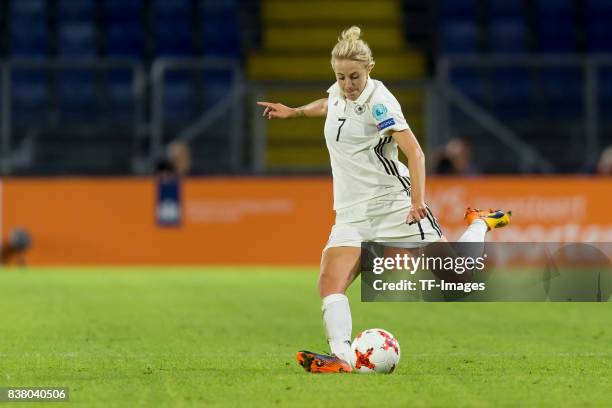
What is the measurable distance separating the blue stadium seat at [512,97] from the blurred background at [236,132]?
0.11ft

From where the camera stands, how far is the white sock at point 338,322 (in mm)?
7703

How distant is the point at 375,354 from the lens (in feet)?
25.1

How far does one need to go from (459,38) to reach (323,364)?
16894mm

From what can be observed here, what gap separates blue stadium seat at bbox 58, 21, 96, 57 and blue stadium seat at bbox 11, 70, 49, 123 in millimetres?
2009

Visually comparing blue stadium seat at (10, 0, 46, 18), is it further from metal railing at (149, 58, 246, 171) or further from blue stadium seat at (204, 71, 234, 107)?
metal railing at (149, 58, 246, 171)

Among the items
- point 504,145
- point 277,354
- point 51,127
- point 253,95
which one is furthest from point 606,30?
point 277,354

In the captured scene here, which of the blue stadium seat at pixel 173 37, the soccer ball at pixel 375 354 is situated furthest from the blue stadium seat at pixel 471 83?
the soccer ball at pixel 375 354

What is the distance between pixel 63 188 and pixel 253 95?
2.98 m

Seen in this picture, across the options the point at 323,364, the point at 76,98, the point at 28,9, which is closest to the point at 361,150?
the point at 323,364

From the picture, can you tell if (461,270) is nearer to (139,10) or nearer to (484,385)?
(484,385)

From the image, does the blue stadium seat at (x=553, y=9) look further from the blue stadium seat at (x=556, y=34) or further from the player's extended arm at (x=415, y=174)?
the player's extended arm at (x=415, y=174)

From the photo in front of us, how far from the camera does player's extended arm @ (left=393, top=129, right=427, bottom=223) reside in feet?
24.5

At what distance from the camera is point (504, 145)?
19.5 m

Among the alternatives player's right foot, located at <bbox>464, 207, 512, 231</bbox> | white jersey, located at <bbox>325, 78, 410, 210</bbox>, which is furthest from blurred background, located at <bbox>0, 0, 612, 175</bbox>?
white jersey, located at <bbox>325, 78, 410, 210</bbox>
